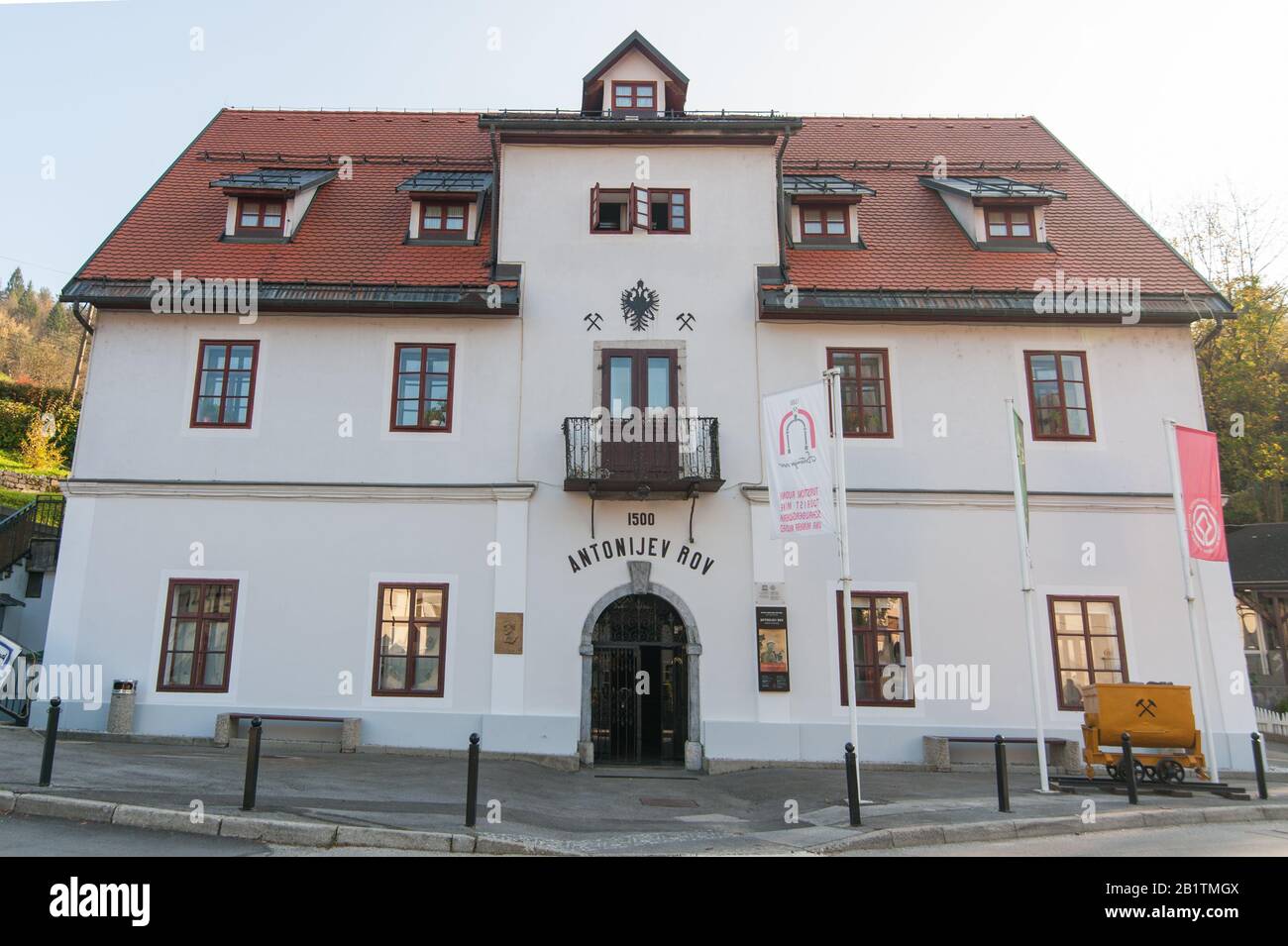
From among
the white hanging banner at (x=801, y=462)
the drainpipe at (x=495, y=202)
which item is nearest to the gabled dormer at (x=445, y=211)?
the drainpipe at (x=495, y=202)

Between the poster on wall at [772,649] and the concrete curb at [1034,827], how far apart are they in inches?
216

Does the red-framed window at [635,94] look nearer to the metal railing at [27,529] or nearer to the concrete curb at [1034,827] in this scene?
the metal railing at [27,529]

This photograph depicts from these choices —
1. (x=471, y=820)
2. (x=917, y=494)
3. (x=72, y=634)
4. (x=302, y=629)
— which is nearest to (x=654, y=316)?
(x=917, y=494)

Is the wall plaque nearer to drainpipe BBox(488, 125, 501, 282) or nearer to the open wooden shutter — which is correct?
drainpipe BBox(488, 125, 501, 282)

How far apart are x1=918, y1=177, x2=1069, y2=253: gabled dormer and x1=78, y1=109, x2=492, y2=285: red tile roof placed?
33.9ft

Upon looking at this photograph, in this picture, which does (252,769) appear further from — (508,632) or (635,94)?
(635,94)

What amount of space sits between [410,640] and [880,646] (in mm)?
8356

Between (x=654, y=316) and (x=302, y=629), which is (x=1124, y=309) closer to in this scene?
(x=654, y=316)

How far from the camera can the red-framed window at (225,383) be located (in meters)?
16.9

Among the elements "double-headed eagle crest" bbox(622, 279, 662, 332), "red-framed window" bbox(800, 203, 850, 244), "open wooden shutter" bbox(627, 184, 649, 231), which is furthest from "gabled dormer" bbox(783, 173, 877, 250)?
"double-headed eagle crest" bbox(622, 279, 662, 332)

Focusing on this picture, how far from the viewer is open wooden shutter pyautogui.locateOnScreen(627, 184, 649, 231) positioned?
58.4 feet

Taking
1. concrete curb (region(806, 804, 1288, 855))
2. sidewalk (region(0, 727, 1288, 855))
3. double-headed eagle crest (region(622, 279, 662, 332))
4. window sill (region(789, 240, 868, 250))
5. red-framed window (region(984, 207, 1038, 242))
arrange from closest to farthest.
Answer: sidewalk (region(0, 727, 1288, 855))
concrete curb (region(806, 804, 1288, 855))
double-headed eagle crest (region(622, 279, 662, 332))
window sill (region(789, 240, 868, 250))
red-framed window (region(984, 207, 1038, 242))

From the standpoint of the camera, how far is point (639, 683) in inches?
643

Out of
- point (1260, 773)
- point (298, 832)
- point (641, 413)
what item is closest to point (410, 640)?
point (641, 413)
